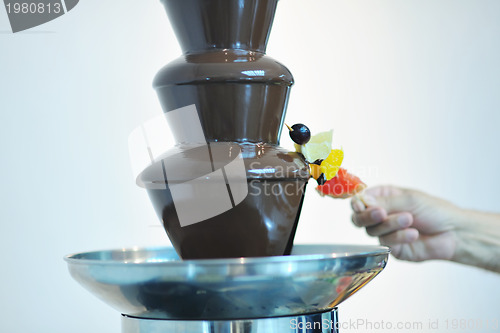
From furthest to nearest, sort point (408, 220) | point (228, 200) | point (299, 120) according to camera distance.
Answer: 1. point (299, 120)
2. point (408, 220)
3. point (228, 200)

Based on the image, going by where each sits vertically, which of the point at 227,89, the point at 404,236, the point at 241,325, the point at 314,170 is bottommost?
the point at 404,236

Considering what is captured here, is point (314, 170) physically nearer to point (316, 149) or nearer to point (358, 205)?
point (316, 149)

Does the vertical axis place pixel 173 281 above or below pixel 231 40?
below

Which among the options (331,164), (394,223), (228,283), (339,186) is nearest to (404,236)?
(394,223)

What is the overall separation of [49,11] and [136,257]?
3.84 ft

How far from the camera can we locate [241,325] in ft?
1.80

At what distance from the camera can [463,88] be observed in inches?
85.4

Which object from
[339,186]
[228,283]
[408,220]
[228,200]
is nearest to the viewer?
[228,283]

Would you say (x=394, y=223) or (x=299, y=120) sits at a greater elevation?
(x=299, y=120)

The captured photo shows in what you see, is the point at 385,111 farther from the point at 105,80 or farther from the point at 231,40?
the point at 231,40

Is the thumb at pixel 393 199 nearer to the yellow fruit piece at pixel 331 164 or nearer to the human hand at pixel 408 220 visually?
the human hand at pixel 408 220

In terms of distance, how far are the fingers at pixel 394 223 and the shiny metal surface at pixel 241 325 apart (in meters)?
0.64

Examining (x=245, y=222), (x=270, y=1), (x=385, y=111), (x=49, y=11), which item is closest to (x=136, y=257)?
(x=245, y=222)

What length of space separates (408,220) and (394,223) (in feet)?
0.10
